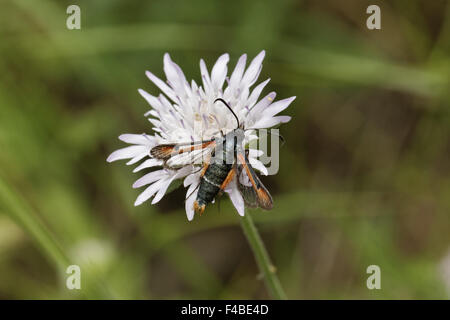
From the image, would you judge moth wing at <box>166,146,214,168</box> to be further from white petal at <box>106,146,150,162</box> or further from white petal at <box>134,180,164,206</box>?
Answer: white petal at <box>106,146,150,162</box>

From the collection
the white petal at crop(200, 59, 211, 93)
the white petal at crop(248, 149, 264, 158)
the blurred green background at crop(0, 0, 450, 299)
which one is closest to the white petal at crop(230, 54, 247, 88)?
the white petal at crop(200, 59, 211, 93)

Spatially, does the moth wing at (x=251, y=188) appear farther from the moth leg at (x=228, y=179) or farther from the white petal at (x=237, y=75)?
the white petal at (x=237, y=75)

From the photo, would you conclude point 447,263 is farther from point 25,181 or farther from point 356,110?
point 25,181

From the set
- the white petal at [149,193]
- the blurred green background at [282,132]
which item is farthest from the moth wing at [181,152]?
the blurred green background at [282,132]

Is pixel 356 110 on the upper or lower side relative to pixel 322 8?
lower

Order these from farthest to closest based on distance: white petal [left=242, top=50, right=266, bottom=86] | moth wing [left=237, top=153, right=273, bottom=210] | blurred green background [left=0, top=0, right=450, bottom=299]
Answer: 1. blurred green background [left=0, top=0, right=450, bottom=299]
2. white petal [left=242, top=50, right=266, bottom=86]
3. moth wing [left=237, top=153, right=273, bottom=210]

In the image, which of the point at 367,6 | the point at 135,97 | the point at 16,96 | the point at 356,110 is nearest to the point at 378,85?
the point at 356,110
